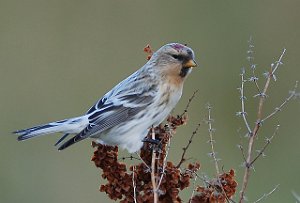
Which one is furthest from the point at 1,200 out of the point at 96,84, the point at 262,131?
the point at 262,131

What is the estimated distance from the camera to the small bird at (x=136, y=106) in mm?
6507

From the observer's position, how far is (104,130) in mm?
6609

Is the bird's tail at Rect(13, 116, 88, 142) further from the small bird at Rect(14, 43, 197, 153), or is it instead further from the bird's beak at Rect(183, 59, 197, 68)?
the bird's beak at Rect(183, 59, 197, 68)

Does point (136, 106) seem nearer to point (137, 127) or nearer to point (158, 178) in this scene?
point (137, 127)

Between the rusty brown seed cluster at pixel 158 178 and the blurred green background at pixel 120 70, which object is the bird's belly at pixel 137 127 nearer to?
the rusty brown seed cluster at pixel 158 178

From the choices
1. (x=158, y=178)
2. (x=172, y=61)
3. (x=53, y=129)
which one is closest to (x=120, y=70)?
(x=172, y=61)

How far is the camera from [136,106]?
6.81 m

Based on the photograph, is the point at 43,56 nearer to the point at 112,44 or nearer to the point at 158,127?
A: the point at 112,44

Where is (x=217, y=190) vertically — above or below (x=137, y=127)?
below

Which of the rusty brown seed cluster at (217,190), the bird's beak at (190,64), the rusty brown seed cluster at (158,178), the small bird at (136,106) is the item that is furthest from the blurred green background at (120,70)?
the rusty brown seed cluster at (217,190)

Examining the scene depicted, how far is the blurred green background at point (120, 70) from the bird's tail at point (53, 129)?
2591 mm

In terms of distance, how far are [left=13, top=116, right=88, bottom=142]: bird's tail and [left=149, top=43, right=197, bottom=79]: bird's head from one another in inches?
29.3

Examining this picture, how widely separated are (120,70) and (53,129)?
15.4 ft

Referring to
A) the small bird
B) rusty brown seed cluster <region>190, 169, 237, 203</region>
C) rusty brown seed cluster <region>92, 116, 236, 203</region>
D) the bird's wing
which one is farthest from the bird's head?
rusty brown seed cluster <region>190, 169, 237, 203</region>
